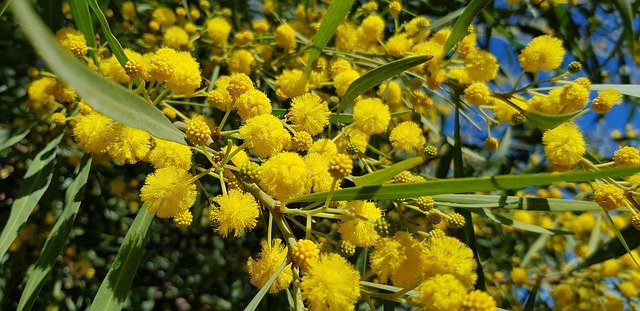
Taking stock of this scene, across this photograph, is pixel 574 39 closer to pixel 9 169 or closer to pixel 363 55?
pixel 363 55

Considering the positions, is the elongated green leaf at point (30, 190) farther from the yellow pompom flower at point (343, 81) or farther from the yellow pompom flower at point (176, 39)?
the yellow pompom flower at point (343, 81)

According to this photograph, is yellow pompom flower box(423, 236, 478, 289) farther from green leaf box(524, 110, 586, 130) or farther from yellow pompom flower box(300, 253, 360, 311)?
green leaf box(524, 110, 586, 130)

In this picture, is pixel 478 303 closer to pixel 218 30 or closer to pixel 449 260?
pixel 449 260

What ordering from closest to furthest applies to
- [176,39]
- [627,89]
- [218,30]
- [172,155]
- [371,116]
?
[172,155]
[371,116]
[627,89]
[176,39]
[218,30]

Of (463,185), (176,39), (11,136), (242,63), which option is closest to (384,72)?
(463,185)

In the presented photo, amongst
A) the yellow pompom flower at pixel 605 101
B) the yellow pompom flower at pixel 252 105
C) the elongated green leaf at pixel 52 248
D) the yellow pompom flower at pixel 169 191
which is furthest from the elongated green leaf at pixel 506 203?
the elongated green leaf at pixel 52 248

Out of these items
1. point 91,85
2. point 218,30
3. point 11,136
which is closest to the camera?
point 91,85

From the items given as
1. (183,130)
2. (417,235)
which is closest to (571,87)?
(417,235)
